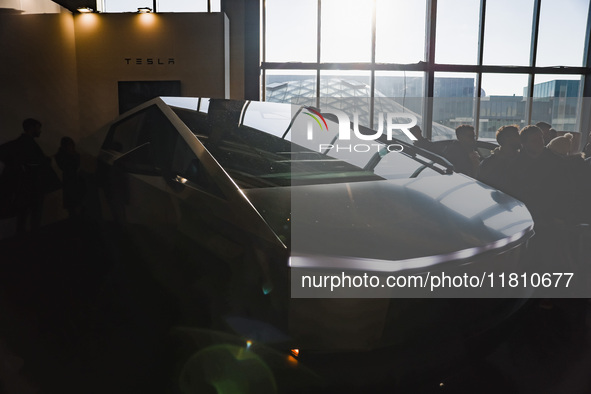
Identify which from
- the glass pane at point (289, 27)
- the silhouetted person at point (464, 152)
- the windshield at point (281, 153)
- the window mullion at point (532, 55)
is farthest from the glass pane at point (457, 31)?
the windshield at point (281, 153)

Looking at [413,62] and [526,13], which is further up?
[526,13]

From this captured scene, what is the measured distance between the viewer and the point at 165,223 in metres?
1.68

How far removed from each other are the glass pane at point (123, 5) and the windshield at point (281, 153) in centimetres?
567

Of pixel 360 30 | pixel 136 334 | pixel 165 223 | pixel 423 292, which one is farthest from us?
pixel 360 30

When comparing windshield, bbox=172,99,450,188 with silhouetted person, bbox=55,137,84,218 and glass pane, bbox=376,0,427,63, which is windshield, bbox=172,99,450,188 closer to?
silhouetted person, bbox=55,137,84,218

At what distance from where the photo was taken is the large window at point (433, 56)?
26.3 feet

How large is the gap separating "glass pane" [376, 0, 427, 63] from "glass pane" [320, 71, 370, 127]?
1.78ft

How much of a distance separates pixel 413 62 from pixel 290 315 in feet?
26.7

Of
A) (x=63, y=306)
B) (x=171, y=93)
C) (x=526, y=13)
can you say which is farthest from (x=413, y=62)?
(x=63, y=306)

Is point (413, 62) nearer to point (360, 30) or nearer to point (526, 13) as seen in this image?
point (360, 30)

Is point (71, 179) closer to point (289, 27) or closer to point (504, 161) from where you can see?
point (504, 161)

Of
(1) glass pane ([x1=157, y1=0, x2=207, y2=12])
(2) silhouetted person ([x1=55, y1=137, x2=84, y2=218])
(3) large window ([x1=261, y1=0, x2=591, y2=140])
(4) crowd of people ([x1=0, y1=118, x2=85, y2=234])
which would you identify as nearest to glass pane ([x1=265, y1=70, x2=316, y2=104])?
(3) large window ([x1=261, y1=0, x2=591, y2=140])

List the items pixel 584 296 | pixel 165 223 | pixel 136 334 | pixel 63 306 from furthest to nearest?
pixel 584 296 < pixel 63 306 < pixel 136 334 < pixel 165 223

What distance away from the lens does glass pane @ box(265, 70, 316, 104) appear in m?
8.05
